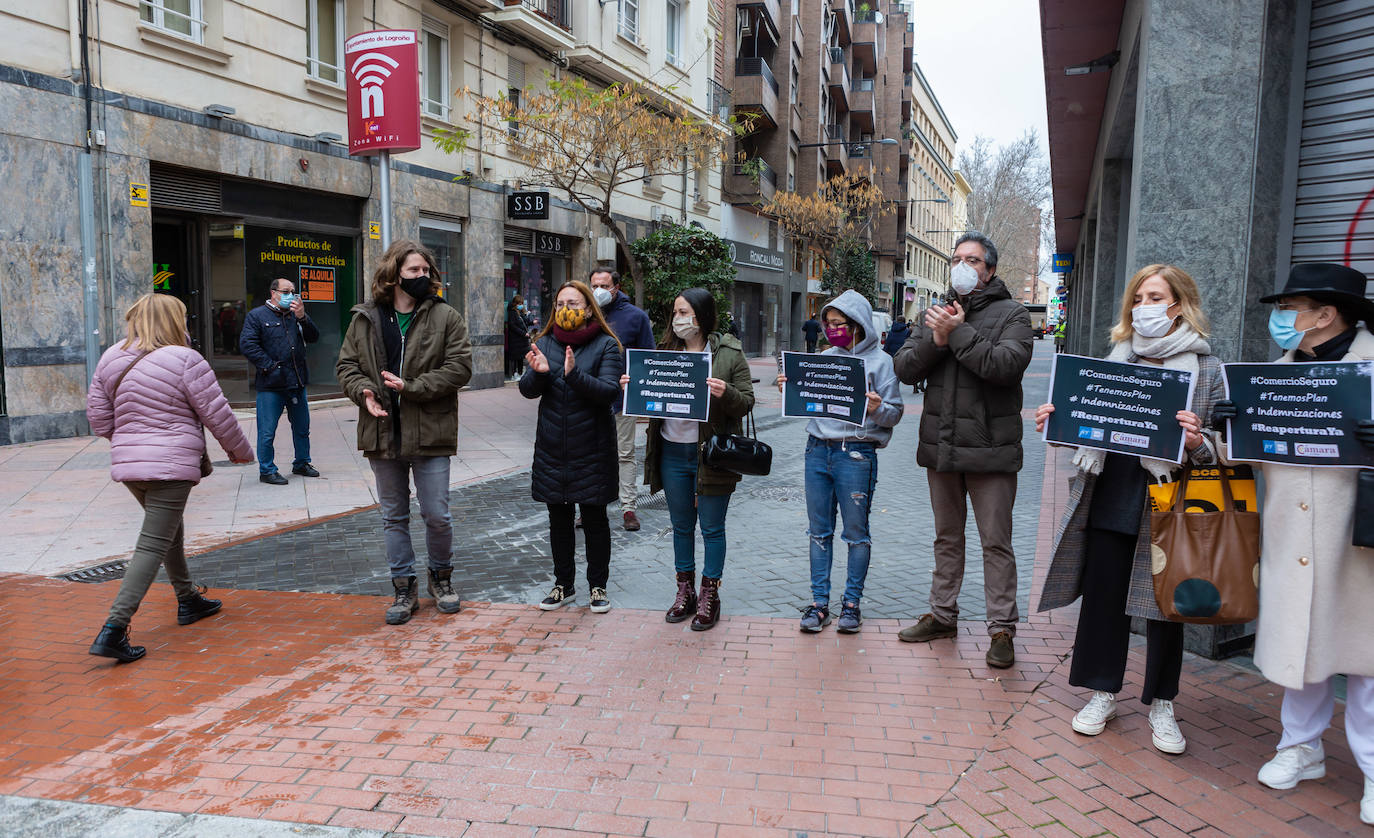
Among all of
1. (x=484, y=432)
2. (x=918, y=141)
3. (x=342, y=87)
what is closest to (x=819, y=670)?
(x=484, y=432)

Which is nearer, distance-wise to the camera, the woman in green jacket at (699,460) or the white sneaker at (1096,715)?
the white sneaker at (1096,715)

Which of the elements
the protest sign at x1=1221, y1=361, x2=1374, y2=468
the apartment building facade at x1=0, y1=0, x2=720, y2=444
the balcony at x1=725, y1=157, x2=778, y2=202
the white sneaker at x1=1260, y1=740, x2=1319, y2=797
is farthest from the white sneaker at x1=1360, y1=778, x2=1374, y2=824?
the balcony at x1=725, y1=157, x2=778, y2=202

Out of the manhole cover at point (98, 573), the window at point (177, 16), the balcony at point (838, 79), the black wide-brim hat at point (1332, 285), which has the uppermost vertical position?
the balcony at point (838, 79)

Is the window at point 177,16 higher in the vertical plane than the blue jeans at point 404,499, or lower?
higher

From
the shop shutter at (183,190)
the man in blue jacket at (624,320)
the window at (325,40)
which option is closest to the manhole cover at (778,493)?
the man in blue jacket at (624,320)

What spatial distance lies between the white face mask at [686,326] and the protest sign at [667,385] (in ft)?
0.60

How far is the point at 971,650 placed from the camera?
193 inches

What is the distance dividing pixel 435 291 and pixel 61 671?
2.68 m

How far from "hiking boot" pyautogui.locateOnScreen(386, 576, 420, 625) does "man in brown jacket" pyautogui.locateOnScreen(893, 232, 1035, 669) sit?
2.99 metres

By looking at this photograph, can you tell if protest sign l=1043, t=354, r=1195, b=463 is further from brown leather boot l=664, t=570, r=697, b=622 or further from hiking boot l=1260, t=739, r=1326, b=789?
brown leather boot l=664, t=570, r=697, b=622

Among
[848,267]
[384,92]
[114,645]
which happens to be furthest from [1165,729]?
[848,267]

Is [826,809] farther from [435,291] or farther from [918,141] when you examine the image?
[918,141]

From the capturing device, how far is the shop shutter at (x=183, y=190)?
1271 cm

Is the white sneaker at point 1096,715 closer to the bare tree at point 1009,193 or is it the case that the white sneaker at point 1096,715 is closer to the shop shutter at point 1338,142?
the shop shutter at point 1338,142
